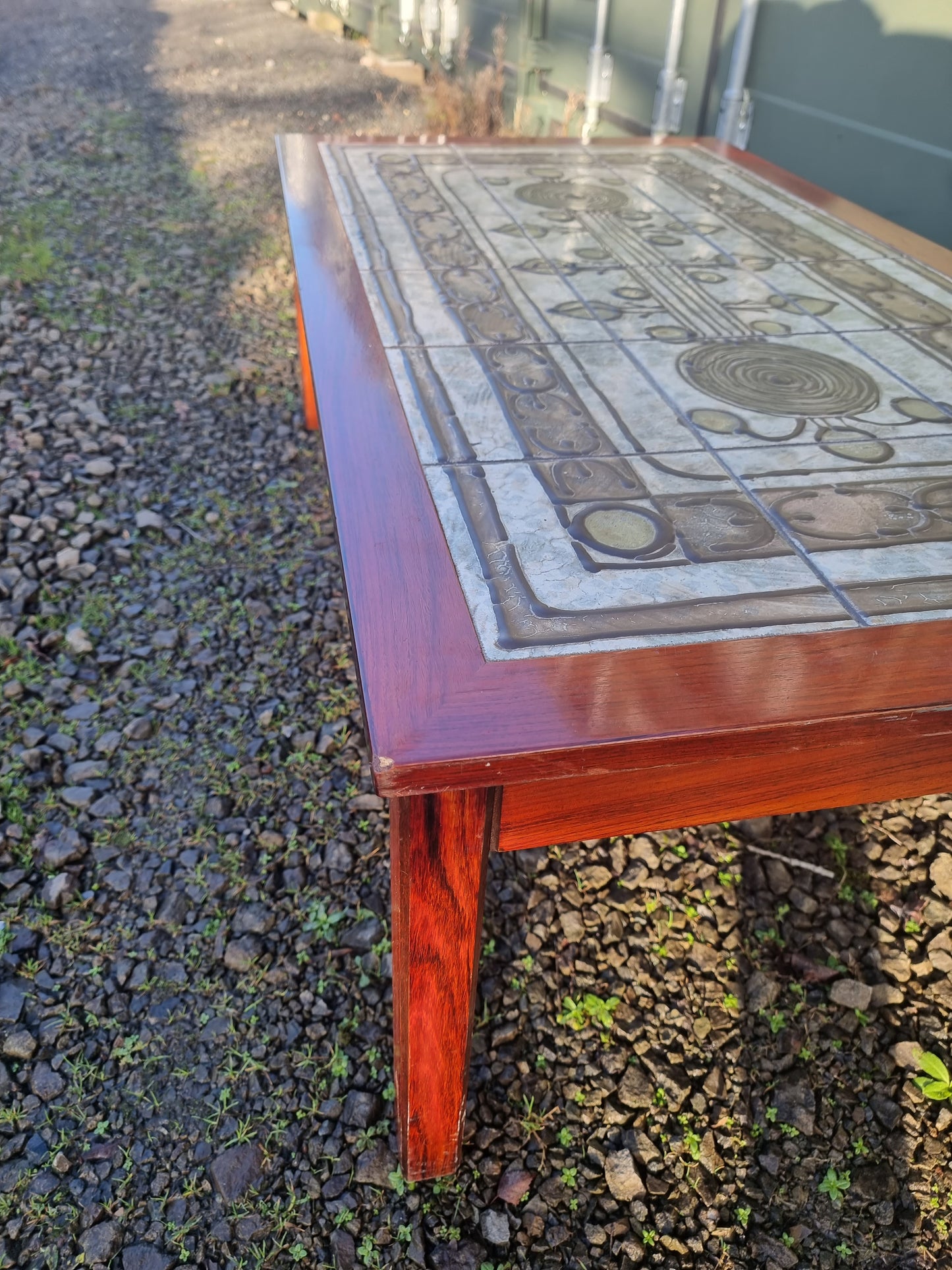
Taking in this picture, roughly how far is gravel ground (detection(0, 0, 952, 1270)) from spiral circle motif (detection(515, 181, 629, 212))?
1.08 meters

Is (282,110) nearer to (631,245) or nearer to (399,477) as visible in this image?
(631,245)

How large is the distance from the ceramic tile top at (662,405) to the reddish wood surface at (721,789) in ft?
0.46

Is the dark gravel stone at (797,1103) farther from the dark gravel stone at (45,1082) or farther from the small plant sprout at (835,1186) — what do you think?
the dark gravel stone at (45,1082)

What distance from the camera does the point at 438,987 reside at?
1084 millimetres

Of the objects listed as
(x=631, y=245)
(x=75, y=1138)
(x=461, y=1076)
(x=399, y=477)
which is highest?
(x=631, y=245)

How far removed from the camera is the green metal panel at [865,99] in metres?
2.89

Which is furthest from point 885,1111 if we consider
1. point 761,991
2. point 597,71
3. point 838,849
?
point 597,71

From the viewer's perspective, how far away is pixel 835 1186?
4.32 ft

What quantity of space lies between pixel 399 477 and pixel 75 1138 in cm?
107

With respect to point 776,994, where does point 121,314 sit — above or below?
above

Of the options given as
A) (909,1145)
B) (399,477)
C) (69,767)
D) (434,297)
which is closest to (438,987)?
(399,477)

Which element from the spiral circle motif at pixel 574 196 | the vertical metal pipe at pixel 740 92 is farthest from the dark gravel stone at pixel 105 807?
the vertical metal pipe at pixel 740 92

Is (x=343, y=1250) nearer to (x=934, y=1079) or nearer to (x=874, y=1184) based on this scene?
(x=874, y=1184)

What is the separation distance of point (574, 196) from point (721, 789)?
204cm
